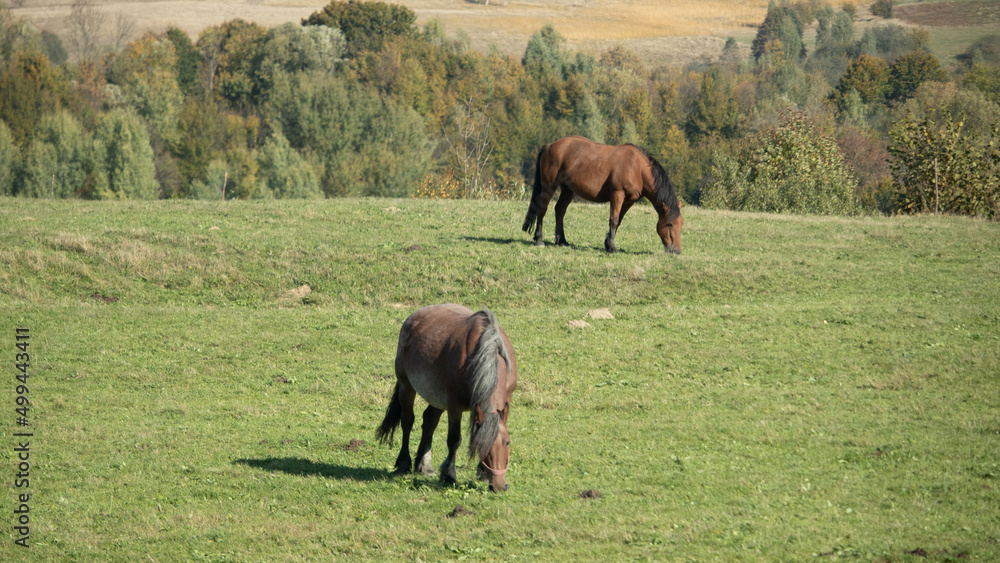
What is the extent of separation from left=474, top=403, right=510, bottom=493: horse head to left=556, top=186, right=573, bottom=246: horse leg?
1546 centimetres

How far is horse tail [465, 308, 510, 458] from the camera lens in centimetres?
895

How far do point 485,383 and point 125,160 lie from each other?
76154 mm

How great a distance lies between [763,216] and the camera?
32531 mm

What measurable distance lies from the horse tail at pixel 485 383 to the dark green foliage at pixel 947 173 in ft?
97.2

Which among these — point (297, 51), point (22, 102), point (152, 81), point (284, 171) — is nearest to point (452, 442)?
point (284, 171)

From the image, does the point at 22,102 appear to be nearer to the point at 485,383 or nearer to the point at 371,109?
the point at 371,109

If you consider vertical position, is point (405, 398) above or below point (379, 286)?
above

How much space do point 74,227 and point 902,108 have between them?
85.3m

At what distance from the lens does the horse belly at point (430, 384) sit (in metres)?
9.88

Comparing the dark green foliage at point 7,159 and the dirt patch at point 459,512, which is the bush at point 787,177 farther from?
the dark green foliage at point 7,159

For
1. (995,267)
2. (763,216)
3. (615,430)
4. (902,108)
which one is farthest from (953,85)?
(615,430)

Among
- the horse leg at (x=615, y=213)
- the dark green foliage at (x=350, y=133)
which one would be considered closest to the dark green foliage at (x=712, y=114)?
the dark green foliage at (x=350, y=133)

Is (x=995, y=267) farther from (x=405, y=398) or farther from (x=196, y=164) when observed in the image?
(x=196, y=164)

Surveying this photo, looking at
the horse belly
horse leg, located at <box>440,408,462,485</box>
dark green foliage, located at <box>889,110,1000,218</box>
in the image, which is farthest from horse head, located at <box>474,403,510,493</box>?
dark green foliage, located at <box>889,110,1000,218</box>
